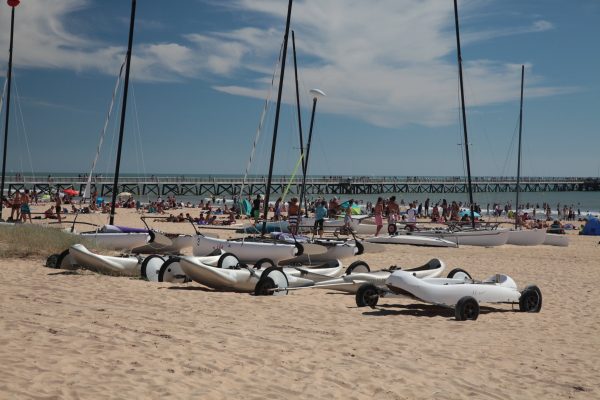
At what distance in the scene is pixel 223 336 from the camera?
7.45 meters

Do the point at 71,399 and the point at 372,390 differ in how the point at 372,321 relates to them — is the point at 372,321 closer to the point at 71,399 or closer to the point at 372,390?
the point at 372,390

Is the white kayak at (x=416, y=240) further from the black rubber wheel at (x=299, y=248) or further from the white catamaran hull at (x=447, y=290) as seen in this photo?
the white catamaran hull at (x=447, y=290)

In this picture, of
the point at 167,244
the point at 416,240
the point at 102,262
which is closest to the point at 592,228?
the point at 416,240

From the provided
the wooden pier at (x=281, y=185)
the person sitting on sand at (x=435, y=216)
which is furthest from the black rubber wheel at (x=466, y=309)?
the wooden pier at (x=281, y=185)

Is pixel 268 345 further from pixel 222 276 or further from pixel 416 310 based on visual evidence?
pixel 222 276

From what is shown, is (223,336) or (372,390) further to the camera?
(223,336)

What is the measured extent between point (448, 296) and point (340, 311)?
68.0 inches

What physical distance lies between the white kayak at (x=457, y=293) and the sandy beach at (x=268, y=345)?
22 centimetres

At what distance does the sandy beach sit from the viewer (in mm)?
5625

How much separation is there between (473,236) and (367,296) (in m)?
13.9

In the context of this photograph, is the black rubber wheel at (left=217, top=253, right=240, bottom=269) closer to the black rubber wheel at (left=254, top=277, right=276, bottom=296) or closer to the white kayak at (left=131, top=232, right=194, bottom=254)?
the black rubber wheel at (left=254, top=277, right=276, bottom=296)

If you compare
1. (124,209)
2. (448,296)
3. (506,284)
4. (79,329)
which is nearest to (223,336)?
(79,329)

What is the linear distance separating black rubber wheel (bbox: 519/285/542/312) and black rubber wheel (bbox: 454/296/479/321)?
1236 millimetres

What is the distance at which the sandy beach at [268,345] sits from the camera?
562 centimetres
